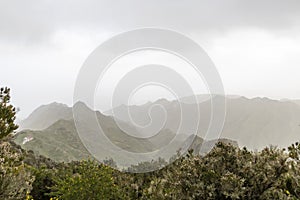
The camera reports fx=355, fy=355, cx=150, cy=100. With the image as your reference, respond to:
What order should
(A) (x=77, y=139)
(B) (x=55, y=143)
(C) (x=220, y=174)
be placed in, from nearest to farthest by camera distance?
(C) (x=220, y=174)
(B) (x=55, y=143)
(A) (x=77, y=139)

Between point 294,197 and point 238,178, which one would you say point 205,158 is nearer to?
point 238,178

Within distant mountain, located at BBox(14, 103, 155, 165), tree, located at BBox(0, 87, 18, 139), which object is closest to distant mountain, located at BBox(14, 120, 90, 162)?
distant mountain, located at BBox(14, 103, 155, 165)

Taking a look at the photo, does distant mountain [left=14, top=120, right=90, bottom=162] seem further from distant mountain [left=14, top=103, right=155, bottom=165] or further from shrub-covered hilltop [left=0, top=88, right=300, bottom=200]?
shrub-covered hilltop [left=0, top=88, right=300, bottom=200]

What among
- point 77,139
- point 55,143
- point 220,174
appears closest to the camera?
point 220,174

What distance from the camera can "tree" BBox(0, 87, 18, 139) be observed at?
1057 cm

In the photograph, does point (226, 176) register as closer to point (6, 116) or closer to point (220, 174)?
point (220, 174)

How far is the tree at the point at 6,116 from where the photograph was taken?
10570 millimetres

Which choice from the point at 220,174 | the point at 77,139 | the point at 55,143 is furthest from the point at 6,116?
the point at 77,139

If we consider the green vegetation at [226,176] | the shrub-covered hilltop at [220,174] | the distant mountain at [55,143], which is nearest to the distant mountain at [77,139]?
the distant mountain at [55,143]

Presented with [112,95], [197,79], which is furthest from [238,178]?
[112,95]

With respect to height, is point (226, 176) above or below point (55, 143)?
below

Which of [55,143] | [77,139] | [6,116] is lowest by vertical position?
[6,116]

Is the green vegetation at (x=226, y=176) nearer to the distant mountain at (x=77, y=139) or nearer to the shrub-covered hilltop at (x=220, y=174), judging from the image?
the shrub-covered hilltop at (x=220, y=174)

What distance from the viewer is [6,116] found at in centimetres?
1066
